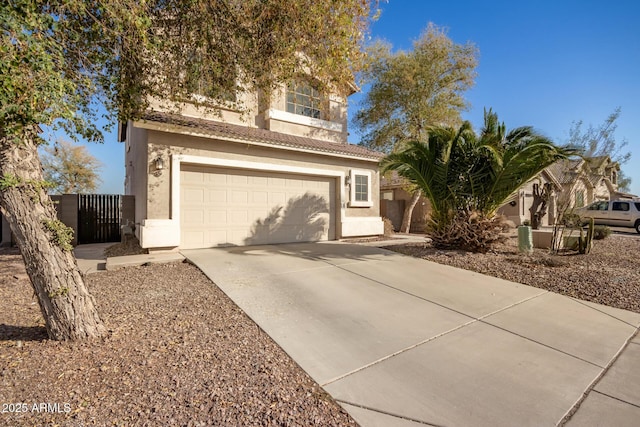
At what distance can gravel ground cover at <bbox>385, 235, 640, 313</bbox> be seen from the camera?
196 inches

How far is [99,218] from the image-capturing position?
1086 cm

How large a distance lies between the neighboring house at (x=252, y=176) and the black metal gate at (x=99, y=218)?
239 cm

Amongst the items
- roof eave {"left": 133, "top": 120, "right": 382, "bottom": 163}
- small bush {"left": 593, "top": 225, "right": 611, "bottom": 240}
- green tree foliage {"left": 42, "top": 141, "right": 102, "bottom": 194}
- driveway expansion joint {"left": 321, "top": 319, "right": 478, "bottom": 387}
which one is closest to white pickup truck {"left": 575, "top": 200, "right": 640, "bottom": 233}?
small bush {"left": 593, "top": 225, "right": 611, "bottom": 240}

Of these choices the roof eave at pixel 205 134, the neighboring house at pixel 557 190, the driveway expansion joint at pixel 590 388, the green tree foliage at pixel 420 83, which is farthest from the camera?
the green tree foliage at pixel 420 83

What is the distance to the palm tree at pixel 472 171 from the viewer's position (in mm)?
7188

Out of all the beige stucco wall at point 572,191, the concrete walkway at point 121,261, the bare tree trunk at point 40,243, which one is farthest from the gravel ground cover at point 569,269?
the bare tree trunk at point 40,243

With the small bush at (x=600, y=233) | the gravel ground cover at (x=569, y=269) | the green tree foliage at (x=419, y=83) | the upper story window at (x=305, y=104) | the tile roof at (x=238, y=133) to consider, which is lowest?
the gravel ground cover at (x=569, y=269)

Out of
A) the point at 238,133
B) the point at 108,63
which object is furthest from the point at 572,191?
the point at 108,63

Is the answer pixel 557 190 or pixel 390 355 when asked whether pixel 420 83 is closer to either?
pixel 557 190

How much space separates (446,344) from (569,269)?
498cm

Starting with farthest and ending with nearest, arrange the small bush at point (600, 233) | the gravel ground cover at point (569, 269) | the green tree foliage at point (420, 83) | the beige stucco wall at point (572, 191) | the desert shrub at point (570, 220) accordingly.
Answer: the green tree foliage at point (420, 83), the small bush at point (600, 233), the desert shrub at point (570, 220), the beige stucco wall at point (572, 191), the gravel ground cover at point (569, 269)

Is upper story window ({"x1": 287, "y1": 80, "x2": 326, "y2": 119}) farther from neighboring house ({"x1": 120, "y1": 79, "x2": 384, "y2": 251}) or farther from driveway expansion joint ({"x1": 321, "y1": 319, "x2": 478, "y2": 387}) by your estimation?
driveway expansion joint ({"x1": 321, "y1": 319, "x2": 478, "y2": 387})

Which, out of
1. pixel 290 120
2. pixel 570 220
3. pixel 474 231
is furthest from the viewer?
pixel 290 120

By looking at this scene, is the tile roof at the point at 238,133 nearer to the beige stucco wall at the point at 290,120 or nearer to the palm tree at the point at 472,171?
the beige stucco wall at the point at 290,120
